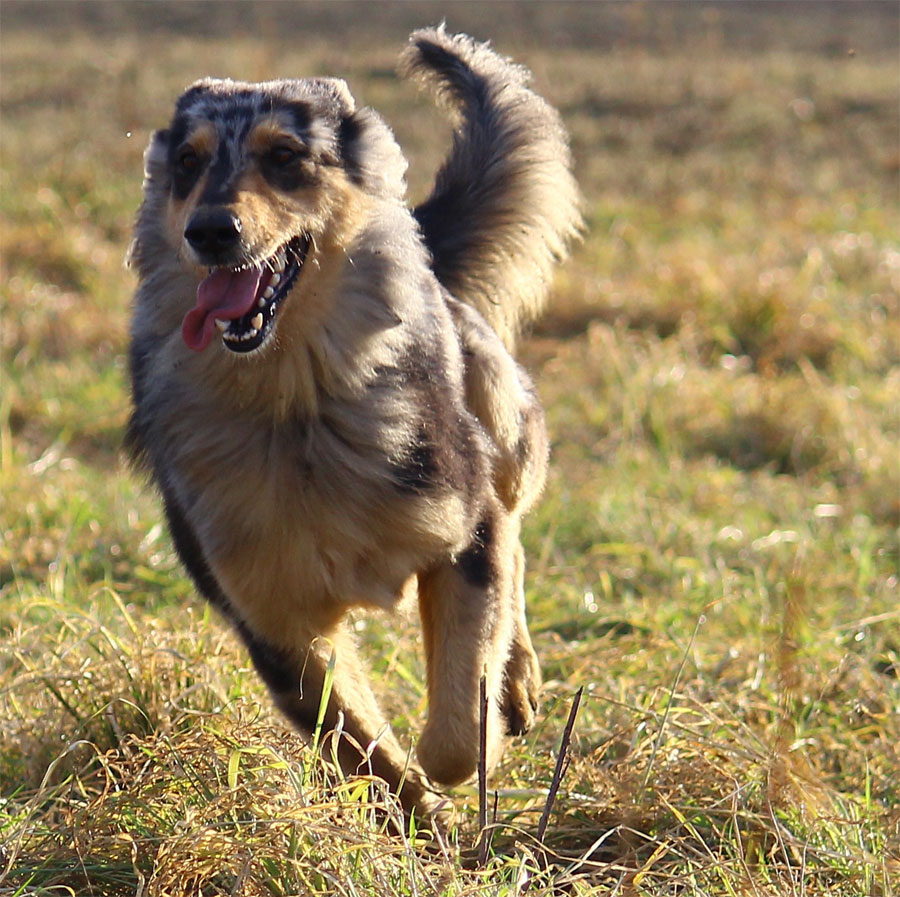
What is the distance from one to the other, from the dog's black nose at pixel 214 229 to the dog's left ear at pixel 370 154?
1.76ft

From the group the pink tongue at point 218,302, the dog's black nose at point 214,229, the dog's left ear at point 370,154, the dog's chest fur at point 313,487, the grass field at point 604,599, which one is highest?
the dog's left ear at point 370,154

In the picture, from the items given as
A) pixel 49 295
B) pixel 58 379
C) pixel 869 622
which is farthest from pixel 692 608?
pixel 49 295

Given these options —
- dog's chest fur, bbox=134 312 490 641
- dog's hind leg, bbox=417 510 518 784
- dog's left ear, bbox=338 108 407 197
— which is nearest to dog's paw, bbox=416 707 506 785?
dog's hind leg, bbox=417 510 518 784

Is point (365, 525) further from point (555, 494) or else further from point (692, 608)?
point (555, 494)

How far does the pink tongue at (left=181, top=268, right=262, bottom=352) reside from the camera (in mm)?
3391

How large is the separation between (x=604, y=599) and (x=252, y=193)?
2.59 metres

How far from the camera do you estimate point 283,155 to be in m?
3.48

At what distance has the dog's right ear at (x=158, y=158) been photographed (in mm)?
3727

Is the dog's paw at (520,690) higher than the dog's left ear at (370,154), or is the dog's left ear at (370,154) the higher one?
the dog's left ear at (370,154)

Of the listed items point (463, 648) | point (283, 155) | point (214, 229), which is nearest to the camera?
point (214, 229)

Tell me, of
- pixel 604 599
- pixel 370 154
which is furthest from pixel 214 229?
pixel 604 599

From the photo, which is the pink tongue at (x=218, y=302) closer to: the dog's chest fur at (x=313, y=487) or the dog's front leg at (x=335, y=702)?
the dog's chest fur at (x=313, y=487)

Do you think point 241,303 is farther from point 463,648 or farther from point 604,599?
point 604,599

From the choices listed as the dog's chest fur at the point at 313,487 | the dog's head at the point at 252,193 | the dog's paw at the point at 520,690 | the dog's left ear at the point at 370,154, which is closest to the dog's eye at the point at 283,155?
the dog's head at the point at 252,193
